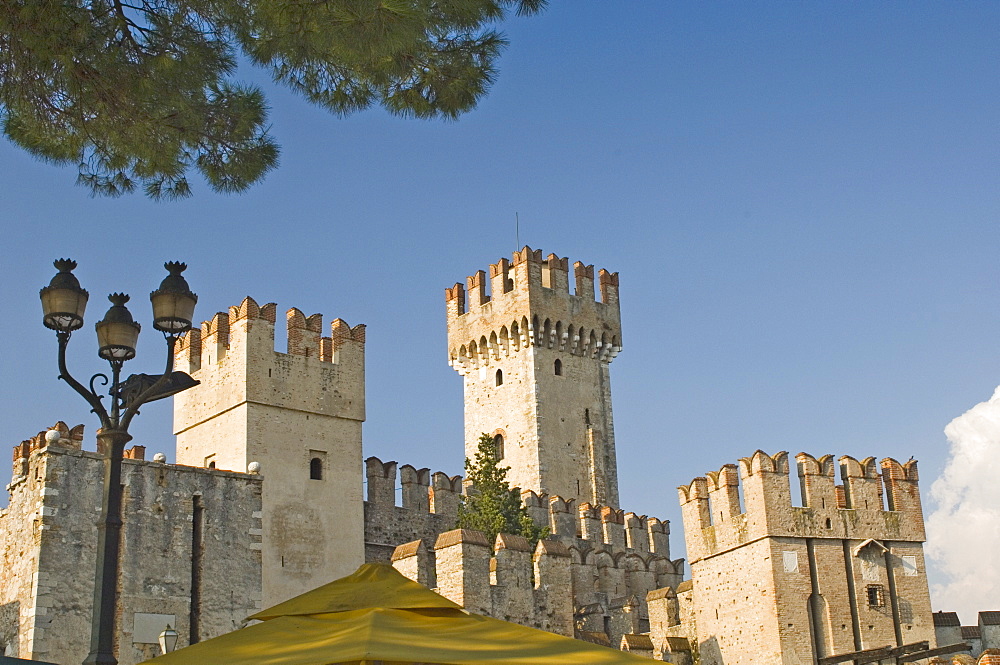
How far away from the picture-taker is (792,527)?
20.6m

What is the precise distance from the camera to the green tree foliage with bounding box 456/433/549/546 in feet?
90.6

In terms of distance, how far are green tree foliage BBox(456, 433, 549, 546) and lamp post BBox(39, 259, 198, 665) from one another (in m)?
16.5

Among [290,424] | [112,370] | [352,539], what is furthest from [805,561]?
[112,370]

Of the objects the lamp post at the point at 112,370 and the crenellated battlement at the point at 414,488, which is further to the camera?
the crenellated battlement at the point at 414,488

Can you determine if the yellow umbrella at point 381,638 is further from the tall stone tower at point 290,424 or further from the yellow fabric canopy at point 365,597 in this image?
the tall stone tower at point 290,424

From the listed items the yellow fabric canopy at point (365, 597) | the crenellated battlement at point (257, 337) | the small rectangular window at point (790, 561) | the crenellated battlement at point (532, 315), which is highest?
the crenellated battlement at point (532, 315)

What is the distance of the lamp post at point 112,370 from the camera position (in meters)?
9.84

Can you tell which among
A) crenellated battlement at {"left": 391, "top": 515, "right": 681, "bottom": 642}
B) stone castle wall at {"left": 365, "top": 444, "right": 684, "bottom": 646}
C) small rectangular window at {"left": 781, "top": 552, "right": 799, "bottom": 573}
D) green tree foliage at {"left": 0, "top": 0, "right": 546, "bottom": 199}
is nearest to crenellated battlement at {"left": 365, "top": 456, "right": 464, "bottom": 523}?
stone castle wall at {"left": 365, "top": 444, "right": 684, "bottom": 646}

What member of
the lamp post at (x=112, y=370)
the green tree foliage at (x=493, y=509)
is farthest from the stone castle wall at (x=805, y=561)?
the lamp post at (x=112, y=370)

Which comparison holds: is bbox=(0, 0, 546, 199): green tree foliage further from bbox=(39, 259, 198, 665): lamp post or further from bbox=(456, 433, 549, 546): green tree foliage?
bbox=(456, 433, 549, 546): green tree foliage

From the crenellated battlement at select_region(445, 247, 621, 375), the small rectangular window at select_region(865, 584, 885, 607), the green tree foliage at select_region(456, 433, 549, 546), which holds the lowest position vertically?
the small rectangular window at select_region(865, 584, 885, 607)

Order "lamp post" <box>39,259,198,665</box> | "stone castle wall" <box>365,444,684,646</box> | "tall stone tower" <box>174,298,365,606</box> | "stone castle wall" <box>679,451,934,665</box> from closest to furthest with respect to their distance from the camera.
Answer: "lamp post" <box>39,259,198,665</box> → "stone castle wall" <box>365,444,684,646</box> → "stone castle wall" <box>679,451,934,665</box> → "tall stone tower" <box>174,298,365,606</box>

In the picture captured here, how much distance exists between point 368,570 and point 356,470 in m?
16.6

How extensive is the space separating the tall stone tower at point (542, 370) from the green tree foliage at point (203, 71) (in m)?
26.6
